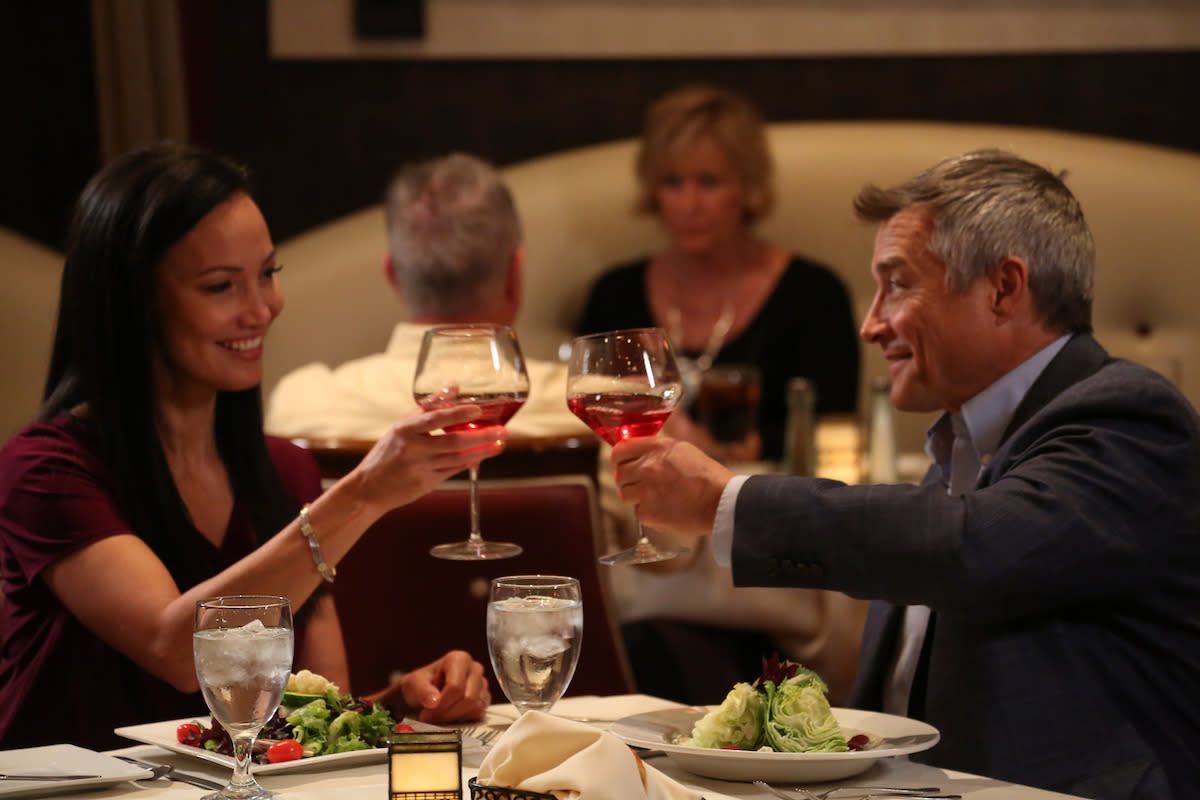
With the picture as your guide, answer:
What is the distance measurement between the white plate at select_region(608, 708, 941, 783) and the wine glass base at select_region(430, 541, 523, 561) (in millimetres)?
229

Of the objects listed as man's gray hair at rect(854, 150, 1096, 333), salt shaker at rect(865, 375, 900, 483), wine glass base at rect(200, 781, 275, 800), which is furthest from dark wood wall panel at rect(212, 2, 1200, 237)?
wine glass base at rect(200, 781, 275, 800)

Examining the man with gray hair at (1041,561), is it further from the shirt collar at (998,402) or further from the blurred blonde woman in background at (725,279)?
the blurred blonde woman in background at (725,279)

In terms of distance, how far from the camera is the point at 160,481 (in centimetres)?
169

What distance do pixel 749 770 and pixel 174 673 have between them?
68cm

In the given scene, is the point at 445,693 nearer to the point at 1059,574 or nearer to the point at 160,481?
the point at 160,481

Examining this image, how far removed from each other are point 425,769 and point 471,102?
3480mm

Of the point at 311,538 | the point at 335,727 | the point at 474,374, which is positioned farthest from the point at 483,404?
the point at 335,727

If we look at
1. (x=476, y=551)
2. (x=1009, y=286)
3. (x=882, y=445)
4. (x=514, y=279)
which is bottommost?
(x=882, y=445)

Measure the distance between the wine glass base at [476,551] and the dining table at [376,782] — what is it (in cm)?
22

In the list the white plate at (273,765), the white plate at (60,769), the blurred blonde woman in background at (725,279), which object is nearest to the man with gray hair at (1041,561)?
the white plate at (273,765)

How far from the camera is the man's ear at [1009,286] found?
5.20ft

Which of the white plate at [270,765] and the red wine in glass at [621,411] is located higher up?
the red wine in glass at [621,411]

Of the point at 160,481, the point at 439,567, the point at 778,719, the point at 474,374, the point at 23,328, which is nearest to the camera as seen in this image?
the point at 778,719

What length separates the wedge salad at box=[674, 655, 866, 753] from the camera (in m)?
1.16
